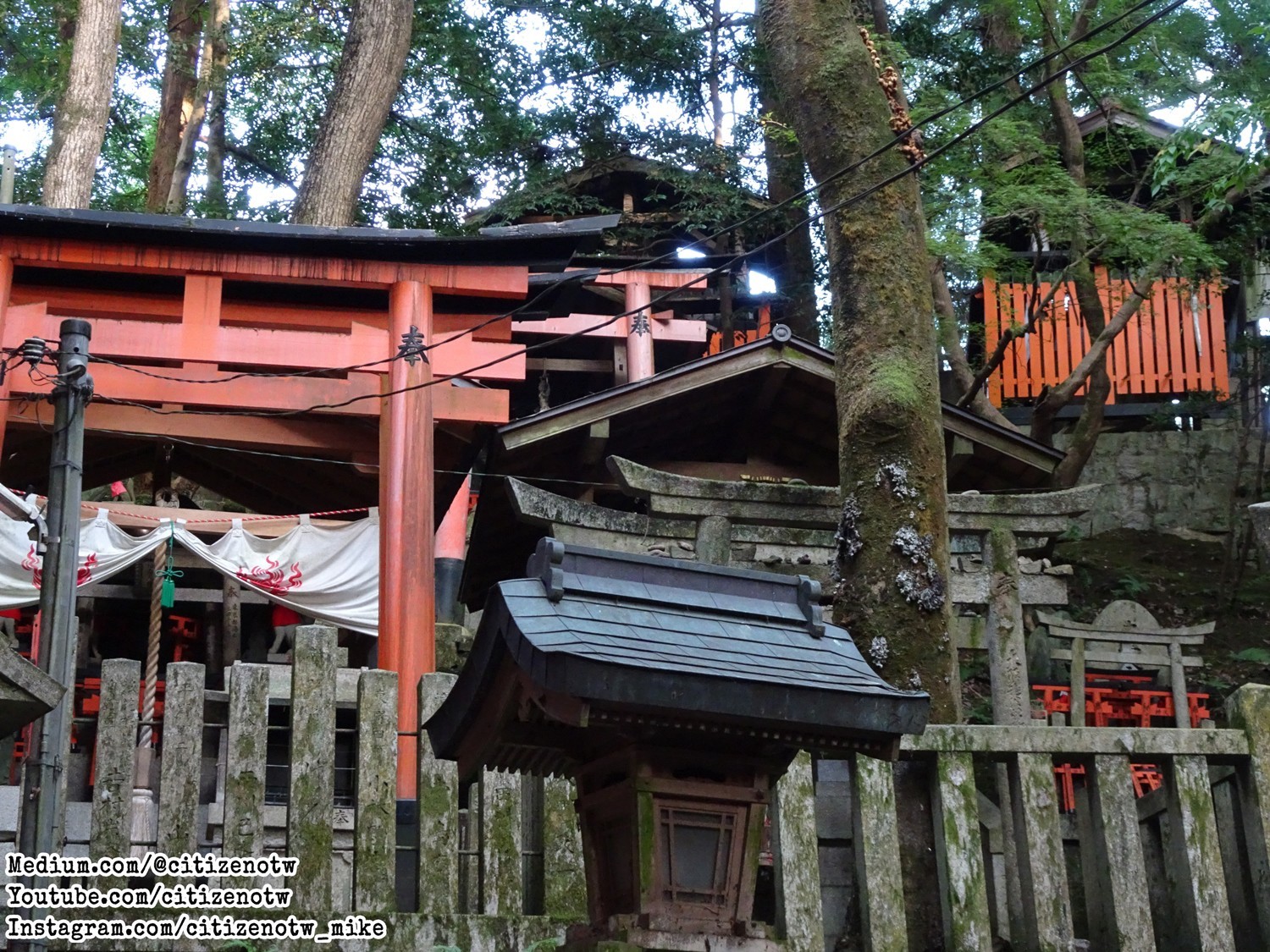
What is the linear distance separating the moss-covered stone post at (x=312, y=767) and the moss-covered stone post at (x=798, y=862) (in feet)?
7.09

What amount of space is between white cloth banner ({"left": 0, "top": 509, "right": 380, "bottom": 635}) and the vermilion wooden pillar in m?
3.52

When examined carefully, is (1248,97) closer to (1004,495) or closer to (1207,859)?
(1004,495)

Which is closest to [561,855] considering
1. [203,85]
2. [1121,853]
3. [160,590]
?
[1121,853]

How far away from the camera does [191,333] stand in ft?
38.2

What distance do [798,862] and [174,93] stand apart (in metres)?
20.2

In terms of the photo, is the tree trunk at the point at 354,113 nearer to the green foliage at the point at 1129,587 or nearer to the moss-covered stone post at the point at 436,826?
the moss-covered stone post at the point at 436,826

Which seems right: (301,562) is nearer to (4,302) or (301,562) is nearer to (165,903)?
(4,302)

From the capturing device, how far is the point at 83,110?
57.0 feet

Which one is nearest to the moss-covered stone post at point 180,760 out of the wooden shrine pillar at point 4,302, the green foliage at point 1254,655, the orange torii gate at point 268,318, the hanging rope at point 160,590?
the orange torii gate at point 268,318

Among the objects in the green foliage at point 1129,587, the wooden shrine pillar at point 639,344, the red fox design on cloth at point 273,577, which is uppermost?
the wooden shrine pillar at point 639,344

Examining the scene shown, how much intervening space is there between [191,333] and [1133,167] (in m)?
15.2

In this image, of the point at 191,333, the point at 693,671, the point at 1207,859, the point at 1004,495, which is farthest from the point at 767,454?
the point at 693,671

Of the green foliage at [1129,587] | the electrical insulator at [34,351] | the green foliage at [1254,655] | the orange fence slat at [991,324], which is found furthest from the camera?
the orange fence slat at [991,324]

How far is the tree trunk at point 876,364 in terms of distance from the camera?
7.62m
